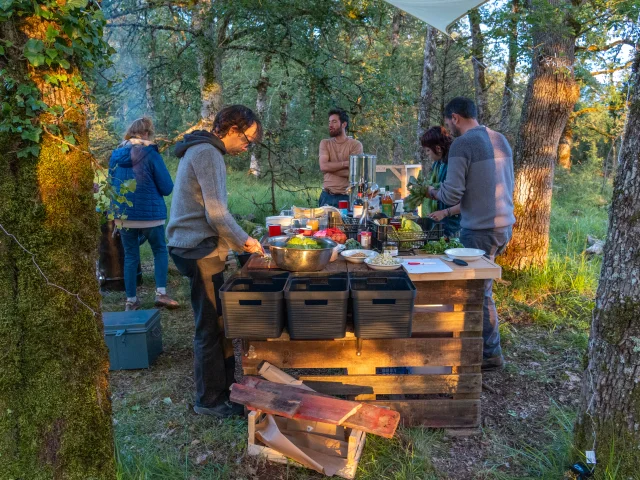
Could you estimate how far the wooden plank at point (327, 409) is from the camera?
2477 mm

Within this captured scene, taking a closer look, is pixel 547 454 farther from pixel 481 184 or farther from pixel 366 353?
pixel 481 184

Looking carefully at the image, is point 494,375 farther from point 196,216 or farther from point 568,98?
point 568,98

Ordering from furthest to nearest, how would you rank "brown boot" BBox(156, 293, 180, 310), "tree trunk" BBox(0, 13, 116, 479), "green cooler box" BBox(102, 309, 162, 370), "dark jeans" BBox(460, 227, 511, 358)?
"brown boot" BBox(156, 293, 180, 310)
"green cooler box" BBox(102, 309, 162, 370)
"dark jeans" BBox(460, 227, 511, 358)
"tree trunk" BBox(0, 13, 116, 479)

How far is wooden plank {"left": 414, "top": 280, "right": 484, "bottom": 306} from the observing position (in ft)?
9.59

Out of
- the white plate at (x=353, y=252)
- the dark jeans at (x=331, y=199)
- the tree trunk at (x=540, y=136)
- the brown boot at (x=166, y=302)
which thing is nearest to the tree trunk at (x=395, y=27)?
the tree trunk at (x=540, y=136)

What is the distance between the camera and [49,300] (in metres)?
1.97

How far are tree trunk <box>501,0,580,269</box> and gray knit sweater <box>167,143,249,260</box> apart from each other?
3922 mm

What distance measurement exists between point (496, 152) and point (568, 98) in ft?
8.00

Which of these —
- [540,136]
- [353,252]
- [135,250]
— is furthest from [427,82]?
[353,252]

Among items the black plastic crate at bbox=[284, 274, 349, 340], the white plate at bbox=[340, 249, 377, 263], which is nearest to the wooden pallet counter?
the white plate at bbox=[340, 249, 377, 263]

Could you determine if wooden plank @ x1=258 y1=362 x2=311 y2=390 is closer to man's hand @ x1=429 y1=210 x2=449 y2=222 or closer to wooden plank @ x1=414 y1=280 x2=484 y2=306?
wooden plank @ x1=414 y1=280 x2=484 y2=306

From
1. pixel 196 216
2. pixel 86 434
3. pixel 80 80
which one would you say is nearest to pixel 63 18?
pixel 80 80

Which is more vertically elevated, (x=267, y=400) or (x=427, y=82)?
(x=427, y=82)

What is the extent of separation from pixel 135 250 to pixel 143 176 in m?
0.81
